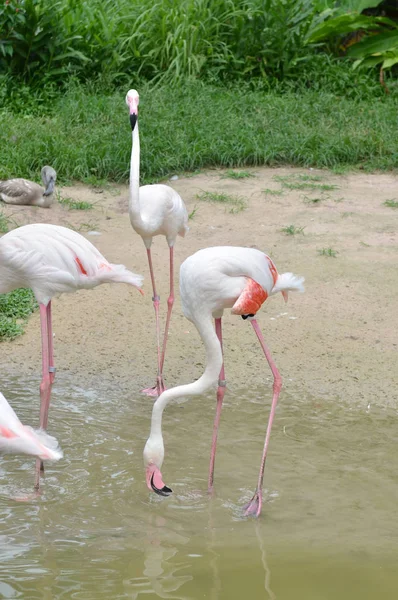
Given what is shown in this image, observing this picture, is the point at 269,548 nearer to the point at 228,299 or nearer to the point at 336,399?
the point at 228,299

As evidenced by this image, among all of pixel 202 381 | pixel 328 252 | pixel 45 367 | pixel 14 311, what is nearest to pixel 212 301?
pixel 202 381

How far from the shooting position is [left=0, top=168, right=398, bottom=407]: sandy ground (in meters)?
5.28

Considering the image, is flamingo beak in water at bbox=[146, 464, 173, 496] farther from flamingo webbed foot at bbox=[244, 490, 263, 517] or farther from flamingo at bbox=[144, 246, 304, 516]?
flamingo webbed foot at bbox=[244, 490, 263, 517]

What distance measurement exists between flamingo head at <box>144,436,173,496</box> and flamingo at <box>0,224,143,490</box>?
2.03 feet

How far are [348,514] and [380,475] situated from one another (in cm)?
39

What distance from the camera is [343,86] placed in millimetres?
9742

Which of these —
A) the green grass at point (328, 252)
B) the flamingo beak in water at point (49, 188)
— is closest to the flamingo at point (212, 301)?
the green grass at point (328, 252)

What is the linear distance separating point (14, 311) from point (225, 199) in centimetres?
229

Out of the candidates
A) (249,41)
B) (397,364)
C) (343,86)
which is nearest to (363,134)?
(343,86)

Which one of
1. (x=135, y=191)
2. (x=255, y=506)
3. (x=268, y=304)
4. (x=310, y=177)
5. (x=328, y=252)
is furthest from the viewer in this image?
(x=310, y=177)

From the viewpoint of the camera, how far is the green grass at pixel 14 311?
558 centimetres

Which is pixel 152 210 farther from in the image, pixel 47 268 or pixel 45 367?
pixel 45 367

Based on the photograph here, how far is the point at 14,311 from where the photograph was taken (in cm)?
584

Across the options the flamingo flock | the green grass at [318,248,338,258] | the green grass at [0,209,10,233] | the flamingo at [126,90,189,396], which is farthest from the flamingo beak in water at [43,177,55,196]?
the flamingo flock
